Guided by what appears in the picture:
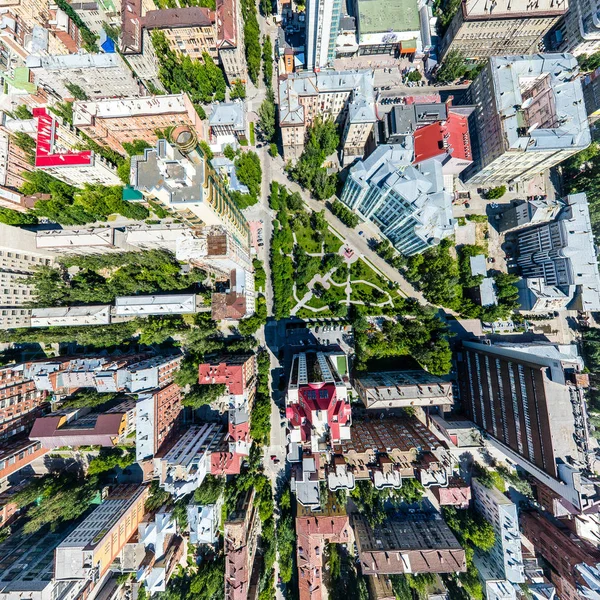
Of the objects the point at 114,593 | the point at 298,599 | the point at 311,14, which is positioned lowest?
the point at 298,599

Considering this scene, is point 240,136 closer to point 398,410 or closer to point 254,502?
point 398,410

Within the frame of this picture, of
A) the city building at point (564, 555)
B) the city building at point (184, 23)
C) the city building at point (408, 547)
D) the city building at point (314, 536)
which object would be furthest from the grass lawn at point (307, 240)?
the city building at point (564, 555)

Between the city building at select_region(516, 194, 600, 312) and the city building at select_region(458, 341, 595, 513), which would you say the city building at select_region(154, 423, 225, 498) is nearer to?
the city building at select_region(458, 341, 595, 513)

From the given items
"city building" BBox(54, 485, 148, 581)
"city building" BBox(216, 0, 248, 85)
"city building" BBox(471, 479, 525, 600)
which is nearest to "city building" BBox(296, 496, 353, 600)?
"city building" BBox(471, 479, 525, 600)

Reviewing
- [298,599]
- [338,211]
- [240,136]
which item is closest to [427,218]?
[338,211]

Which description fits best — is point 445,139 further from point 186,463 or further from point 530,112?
point 186,463

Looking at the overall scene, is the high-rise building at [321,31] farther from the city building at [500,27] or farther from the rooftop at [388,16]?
the city building at [500,27]

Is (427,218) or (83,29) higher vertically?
(83,29)
